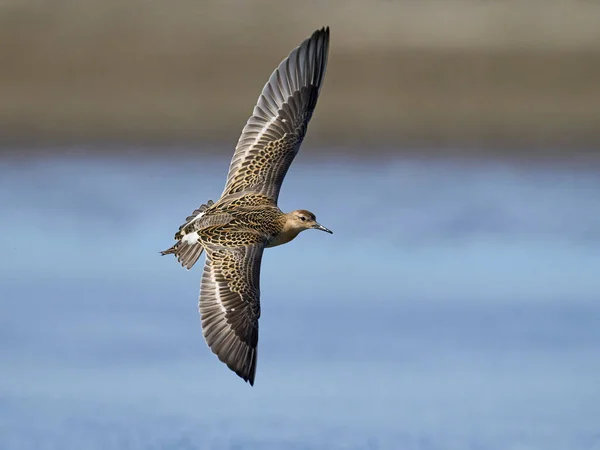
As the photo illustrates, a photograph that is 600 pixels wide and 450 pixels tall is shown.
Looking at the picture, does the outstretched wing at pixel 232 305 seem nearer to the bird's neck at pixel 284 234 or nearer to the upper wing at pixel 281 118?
the bird's neck at pixel 284 234

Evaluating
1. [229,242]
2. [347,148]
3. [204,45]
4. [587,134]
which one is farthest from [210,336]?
[204,45]

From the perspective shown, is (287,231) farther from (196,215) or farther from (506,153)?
(506,153)

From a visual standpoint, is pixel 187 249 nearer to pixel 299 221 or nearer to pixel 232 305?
pixel 232 305

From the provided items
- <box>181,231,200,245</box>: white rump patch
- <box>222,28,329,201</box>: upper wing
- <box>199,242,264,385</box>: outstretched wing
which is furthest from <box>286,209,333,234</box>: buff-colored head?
<box>181,231,200,245</box>: white rump patch

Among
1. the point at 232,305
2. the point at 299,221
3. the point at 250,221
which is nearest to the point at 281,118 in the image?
the point at 299,221

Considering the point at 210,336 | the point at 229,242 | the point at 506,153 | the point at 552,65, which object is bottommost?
the point at 210,336

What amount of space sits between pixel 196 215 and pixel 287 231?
0.50 m

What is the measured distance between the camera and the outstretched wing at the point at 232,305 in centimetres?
732

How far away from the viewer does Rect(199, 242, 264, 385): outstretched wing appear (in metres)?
7.32

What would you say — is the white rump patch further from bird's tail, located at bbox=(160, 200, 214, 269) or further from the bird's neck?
the bird's neck

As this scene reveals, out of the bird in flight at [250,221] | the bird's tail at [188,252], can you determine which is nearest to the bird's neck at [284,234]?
the bird in flight at [250,221]

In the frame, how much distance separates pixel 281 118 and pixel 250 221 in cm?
89

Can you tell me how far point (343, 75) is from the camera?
1556 centimetres

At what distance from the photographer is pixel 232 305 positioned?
7.43 m
